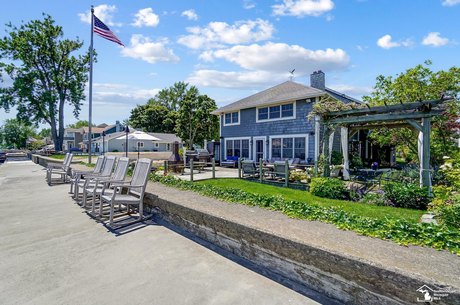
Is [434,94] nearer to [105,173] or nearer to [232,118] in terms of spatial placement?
[232,118]

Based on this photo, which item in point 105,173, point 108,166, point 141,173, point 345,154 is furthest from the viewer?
point 345,154

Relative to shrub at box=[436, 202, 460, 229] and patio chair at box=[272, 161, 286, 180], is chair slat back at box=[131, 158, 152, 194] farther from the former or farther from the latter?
patio chair at box=[272, 161, 286, 180]

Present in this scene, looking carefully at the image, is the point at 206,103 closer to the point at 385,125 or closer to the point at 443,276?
the point at 385,125

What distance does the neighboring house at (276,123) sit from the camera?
14.2 meters

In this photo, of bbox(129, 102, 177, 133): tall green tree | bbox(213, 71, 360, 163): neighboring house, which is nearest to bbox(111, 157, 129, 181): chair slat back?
bbox(213, 71, 360, 163): neighboring house

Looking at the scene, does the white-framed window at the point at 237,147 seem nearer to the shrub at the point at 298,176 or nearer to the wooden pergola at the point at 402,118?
the shrub at the point at 298,176

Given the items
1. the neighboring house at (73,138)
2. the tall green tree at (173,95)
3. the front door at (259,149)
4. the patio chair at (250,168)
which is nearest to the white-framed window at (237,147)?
the front door at (259,149)

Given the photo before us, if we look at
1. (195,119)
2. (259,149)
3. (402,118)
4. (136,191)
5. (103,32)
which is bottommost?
(136,191)

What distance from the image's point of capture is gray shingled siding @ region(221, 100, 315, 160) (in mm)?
14114

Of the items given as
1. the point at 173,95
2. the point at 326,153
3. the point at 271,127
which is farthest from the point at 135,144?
the point at 326,153

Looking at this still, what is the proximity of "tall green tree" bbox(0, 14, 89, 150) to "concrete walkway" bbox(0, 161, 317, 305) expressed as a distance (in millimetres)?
30031

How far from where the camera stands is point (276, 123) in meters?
15.8

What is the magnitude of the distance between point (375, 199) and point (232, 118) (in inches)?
515

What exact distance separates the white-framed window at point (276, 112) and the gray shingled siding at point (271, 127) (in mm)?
248
